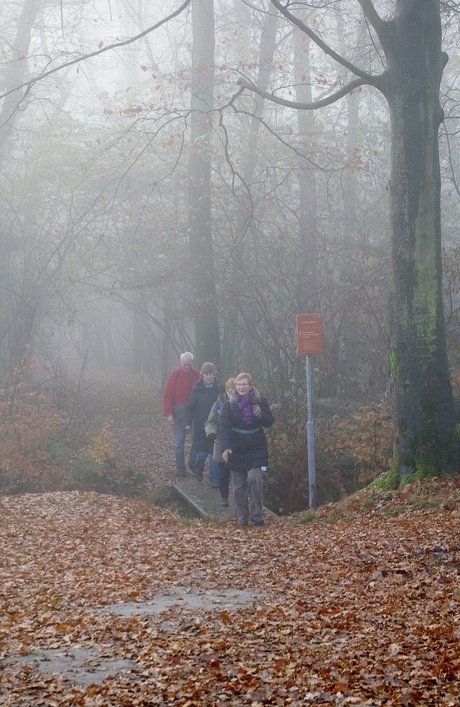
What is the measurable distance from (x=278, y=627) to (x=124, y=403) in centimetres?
1901

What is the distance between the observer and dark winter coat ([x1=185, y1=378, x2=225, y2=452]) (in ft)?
44.4

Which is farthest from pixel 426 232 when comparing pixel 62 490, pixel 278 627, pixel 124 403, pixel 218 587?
pixel 124 403

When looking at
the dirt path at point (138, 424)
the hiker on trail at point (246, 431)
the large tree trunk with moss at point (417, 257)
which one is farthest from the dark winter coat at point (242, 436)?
the dirt path at point (138, 424)

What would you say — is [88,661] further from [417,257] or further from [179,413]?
[179,413]

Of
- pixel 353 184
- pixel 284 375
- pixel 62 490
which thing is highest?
pixel 353 184

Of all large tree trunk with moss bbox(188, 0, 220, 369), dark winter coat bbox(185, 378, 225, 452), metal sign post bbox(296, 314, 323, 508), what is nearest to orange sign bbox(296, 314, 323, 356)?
metal sign post bbox(296, 314, 323, 508)

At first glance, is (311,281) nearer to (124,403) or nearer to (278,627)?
(124,403)

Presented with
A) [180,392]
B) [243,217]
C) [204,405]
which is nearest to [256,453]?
[204,405]

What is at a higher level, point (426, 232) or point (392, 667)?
point (426, 232)

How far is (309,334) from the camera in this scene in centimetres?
1161

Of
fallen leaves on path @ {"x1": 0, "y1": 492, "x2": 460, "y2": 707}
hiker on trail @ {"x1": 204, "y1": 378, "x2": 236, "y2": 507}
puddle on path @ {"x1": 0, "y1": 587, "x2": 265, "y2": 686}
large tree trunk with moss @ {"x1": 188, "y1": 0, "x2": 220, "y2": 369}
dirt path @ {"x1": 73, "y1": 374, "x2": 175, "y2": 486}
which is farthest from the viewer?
large tree trunk with moss @ {"x1": 188, "y1": 0, "x2": 220, "y2": 369}

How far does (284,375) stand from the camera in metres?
16.1

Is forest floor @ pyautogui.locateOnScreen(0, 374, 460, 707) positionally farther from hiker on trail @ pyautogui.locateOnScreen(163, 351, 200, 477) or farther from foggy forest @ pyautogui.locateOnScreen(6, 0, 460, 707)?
hiker on trail @ pyautogui.locateOnScreen(163, 351, 200, 477)

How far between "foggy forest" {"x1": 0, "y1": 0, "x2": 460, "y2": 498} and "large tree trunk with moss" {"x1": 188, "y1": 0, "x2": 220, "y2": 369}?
45 mm
